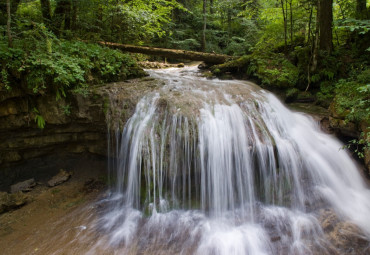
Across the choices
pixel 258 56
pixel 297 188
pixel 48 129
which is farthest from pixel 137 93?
pixel 258 56

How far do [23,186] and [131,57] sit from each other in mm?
4968

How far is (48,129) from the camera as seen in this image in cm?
523

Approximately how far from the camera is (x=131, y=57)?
7.04 metres

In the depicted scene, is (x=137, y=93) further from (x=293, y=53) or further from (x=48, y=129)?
(x=293, y=53)

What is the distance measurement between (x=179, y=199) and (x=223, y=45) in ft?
49.1

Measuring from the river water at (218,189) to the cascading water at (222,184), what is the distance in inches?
0.8

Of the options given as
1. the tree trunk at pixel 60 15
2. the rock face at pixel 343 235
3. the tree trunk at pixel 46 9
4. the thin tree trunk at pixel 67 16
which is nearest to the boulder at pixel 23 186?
the tree trunk at pixel 60 15

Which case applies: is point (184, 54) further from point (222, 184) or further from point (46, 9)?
point (222, 184)

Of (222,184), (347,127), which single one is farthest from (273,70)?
(222,184)

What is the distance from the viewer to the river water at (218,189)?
3.45 metres

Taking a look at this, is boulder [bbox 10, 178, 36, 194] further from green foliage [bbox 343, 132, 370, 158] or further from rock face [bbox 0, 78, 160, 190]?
green foliage [bbox 343, 132, 370, 158]

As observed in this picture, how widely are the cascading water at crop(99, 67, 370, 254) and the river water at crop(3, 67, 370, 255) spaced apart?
0.8 inches

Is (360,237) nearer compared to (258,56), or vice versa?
(360,237)

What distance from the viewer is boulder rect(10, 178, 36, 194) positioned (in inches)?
203
